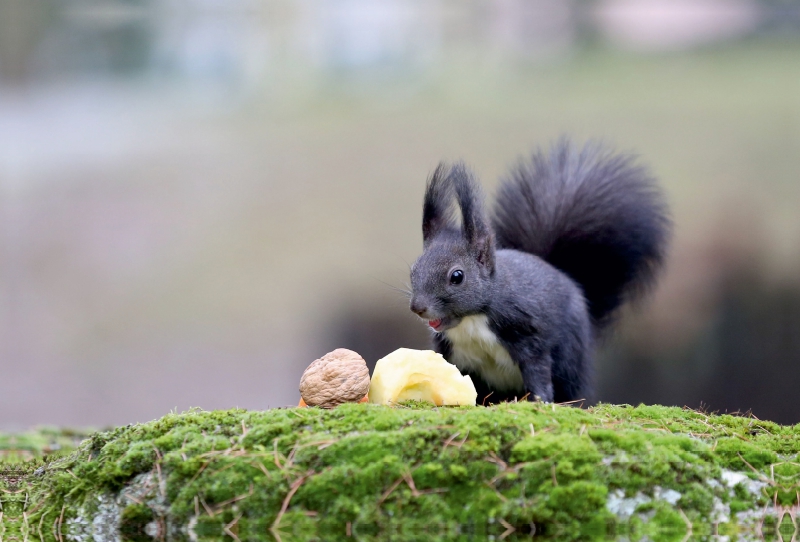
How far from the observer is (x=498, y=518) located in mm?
1548

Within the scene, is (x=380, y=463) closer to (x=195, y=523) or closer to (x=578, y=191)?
(x=195, y=523)

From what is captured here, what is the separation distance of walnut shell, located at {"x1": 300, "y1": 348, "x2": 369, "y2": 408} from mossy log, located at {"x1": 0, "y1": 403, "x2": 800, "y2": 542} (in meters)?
0.24

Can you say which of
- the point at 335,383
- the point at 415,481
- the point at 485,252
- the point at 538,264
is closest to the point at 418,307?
the point at 485,252

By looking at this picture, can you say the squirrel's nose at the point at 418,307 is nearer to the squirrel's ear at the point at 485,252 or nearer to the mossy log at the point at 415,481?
the squirrel's ear at the point at 485,252

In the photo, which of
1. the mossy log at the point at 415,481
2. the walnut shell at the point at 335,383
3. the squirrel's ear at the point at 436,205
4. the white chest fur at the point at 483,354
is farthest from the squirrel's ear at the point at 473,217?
the mossy log at the point at 415,481

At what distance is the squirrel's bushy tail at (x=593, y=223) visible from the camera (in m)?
3.34

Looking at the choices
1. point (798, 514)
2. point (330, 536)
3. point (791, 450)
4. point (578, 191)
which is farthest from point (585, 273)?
point (330, 536)

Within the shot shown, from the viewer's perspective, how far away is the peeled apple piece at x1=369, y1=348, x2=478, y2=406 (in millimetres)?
2277

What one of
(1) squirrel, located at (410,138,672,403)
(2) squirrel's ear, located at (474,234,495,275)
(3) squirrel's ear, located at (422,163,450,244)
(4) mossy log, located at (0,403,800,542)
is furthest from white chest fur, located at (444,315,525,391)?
(4) mossy log, located at (0,403,800,542)

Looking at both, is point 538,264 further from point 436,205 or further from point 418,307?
point 418,307

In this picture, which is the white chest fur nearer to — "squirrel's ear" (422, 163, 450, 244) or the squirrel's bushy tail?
"squirrel's ear" (422, 163, 450, 244)

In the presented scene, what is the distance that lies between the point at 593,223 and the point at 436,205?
0.85 m

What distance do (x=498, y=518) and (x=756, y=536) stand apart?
0.50 m

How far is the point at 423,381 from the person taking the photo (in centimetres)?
229
